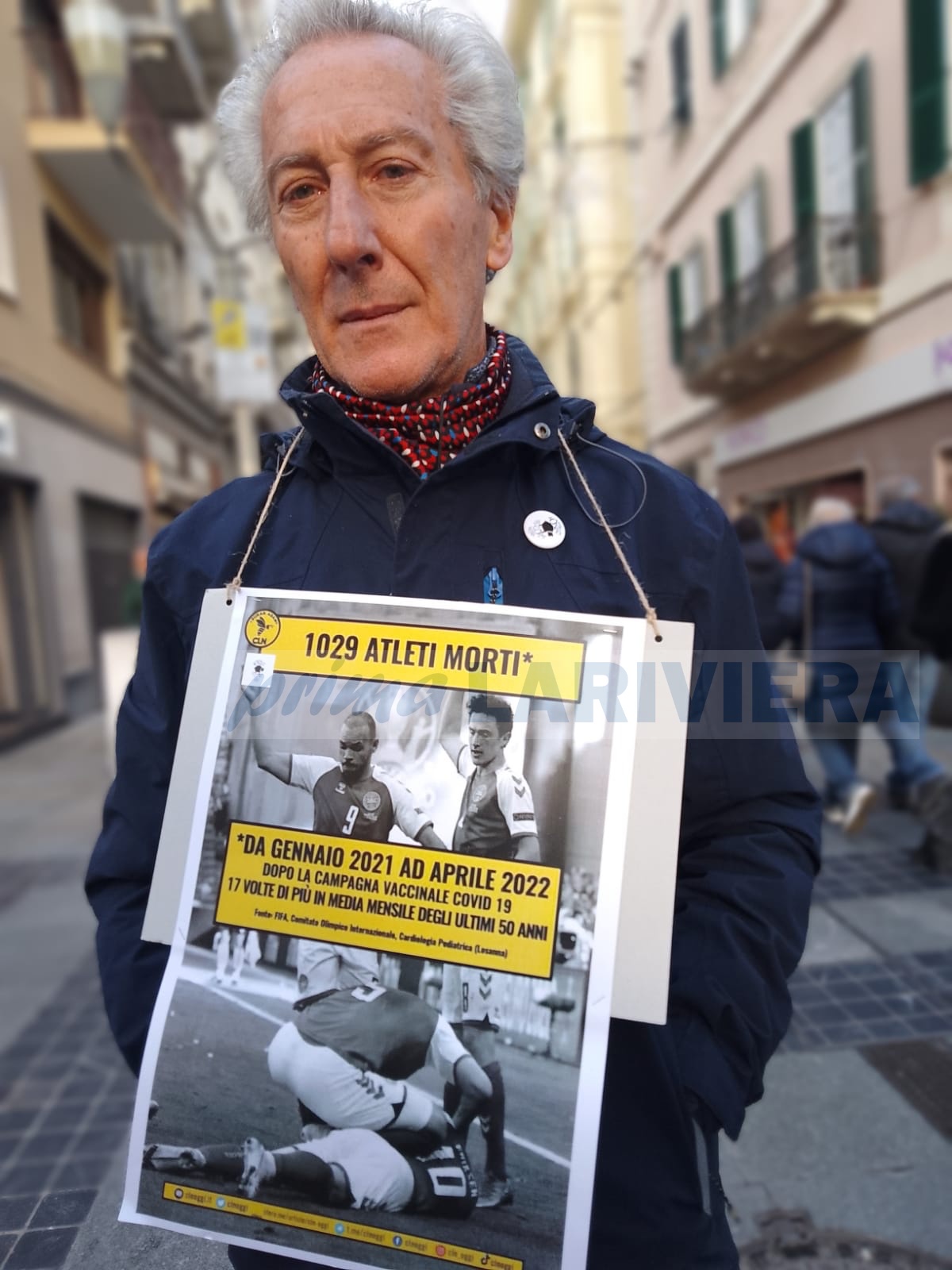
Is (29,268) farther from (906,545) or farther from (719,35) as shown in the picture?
(719,35)

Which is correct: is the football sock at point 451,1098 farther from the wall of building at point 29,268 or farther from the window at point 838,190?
the window at point 838,190

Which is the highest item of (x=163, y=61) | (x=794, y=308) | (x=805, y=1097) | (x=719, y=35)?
(x=719, y=35)

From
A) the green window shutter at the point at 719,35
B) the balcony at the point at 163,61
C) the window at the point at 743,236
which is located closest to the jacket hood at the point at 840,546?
the window at the point at 743,236

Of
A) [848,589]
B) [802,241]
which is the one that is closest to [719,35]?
[802,241]

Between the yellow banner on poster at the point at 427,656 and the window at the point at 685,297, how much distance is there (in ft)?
53.7

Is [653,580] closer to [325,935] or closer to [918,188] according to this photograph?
[325,935]

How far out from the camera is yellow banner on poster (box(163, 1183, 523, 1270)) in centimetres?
93

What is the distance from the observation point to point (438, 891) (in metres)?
0.98

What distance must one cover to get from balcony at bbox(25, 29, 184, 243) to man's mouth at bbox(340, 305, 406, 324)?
36.6 feet

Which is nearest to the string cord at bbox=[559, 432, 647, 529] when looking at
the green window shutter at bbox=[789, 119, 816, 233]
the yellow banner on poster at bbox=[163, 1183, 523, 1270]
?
the yellow banner on poster at bbox=[163, 1183, 523, 1270]

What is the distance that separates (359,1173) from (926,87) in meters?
→ 10.9

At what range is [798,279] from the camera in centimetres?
1209

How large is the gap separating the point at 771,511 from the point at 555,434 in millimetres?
13960

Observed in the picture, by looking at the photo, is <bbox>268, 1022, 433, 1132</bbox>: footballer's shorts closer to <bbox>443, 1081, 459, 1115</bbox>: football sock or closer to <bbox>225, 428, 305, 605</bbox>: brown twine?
<bbox>443, 1081, 459, 1115</bbox>: football sock
